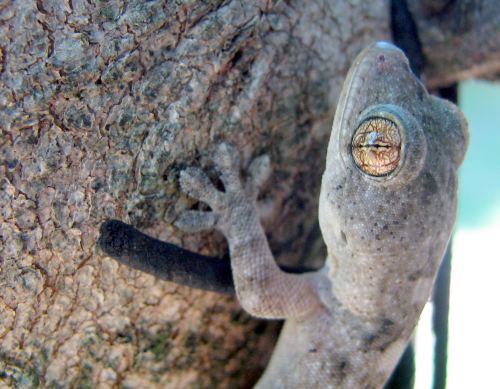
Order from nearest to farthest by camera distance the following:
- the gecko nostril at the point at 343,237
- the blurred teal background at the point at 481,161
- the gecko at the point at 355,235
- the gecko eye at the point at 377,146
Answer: the gecko eye at the point at 377,146
the gecko at the point at 355,235
the gecko nostril at the point at 343,237
the blurred teal background at the point at 481,161

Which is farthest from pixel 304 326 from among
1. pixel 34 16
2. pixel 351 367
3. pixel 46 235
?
pixel 34 16

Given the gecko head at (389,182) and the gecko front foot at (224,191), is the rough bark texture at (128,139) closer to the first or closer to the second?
the gecko front foot at (224,191)

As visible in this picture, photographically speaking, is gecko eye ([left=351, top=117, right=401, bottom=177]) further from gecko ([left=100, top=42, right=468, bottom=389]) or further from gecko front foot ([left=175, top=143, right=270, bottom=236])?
gecko front foot ([left=175, top=143, right=270, bottom=236])

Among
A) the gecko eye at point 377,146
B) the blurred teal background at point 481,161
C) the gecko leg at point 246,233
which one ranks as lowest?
the blurred teal background at point 481,161

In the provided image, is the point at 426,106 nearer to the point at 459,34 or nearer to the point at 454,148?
the point at 454,148

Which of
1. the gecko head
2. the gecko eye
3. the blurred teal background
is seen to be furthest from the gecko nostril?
the blurred teal background

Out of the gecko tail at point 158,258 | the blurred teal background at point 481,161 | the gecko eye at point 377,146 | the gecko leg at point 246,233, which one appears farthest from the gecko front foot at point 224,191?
the blurred teal background at point 481,161
